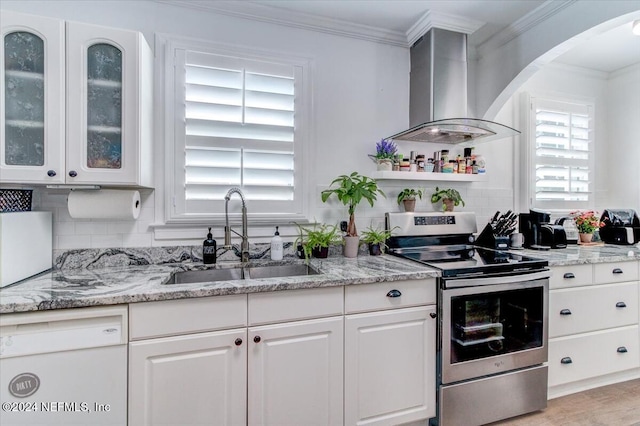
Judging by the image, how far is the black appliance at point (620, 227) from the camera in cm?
280

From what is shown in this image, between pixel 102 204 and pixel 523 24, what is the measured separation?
299 cm

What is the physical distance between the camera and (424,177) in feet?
8.15

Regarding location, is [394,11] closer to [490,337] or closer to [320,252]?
[320,252]

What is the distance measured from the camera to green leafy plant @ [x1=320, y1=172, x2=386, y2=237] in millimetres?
2207

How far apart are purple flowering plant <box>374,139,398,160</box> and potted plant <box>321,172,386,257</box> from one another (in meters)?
0.25

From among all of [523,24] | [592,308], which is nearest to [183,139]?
[523,24]

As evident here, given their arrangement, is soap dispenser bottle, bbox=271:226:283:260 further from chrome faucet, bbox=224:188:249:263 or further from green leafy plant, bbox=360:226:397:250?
green leafy plant, bbox=360:226:397:250

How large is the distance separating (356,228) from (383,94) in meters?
1.05

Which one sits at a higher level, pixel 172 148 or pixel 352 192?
pixel 172 148

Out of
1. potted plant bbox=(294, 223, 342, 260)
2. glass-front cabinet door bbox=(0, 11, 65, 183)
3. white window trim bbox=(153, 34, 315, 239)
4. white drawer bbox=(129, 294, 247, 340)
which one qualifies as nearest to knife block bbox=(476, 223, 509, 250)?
potted plant bbox=(294, 223, 342, 260)

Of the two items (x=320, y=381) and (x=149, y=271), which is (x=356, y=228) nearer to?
(x=320, y=381)

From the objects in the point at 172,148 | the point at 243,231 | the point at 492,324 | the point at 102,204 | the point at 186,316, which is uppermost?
the point at 172,148

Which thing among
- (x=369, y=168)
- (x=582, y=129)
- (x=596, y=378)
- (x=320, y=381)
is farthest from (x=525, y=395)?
(x=582, y=129)

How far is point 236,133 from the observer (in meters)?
2.13
